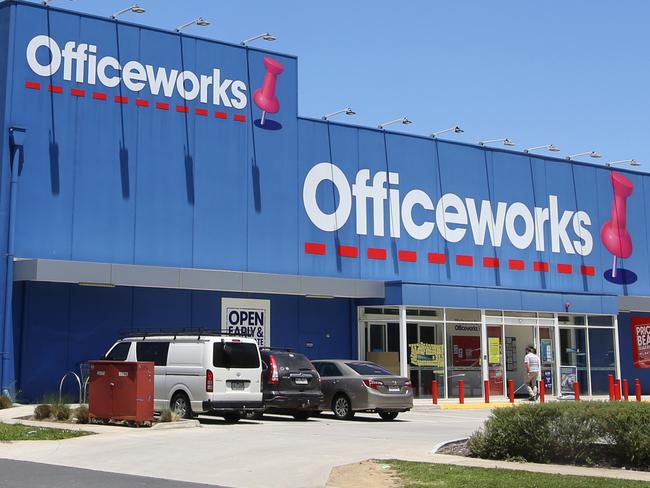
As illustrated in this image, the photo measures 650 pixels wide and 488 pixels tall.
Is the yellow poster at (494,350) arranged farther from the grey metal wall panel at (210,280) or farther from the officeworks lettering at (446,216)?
the grey metal wall panel at (210,280)

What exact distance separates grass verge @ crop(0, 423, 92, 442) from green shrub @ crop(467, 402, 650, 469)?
753cm

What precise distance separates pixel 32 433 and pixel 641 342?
29087 millimetres

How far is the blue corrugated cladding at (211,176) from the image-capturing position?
2717cm

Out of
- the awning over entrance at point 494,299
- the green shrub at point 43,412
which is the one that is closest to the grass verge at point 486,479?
the green shrub at point 43,412

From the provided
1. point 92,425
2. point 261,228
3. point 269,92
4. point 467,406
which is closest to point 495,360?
point 467,406

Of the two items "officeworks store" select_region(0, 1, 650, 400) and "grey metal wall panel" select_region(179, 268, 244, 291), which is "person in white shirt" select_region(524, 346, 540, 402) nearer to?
"officeworks store" select_region(0, 1, 650, 400)

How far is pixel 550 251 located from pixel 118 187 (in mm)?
18486

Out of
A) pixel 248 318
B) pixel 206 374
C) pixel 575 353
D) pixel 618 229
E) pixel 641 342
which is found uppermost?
pixel 618 229

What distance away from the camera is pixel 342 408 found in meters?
24.0

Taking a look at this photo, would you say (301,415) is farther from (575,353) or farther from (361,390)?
(575,353)

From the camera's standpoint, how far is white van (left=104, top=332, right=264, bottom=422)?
20.9 meters

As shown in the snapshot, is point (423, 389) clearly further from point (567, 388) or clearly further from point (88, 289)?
point (88, 289)

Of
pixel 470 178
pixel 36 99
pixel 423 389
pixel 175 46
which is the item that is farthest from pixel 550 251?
pixel 36 99

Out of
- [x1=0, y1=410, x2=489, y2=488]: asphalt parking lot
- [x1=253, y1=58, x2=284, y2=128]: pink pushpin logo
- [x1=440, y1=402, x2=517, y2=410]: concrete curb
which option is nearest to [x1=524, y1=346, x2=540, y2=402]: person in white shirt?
[x1=440, y1=402, x2=517, y2=410]: concrete curb
